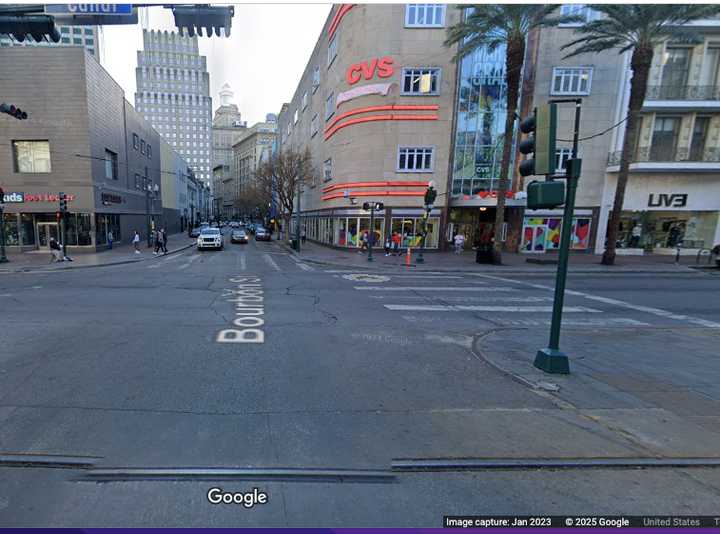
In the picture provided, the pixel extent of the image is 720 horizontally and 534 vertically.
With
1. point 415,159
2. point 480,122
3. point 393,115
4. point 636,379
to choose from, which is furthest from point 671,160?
point 636,379

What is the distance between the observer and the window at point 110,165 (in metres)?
25.6

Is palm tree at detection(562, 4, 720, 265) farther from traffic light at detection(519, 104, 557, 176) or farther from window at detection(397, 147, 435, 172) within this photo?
traffic light at detection(519, 104, 557, 176)

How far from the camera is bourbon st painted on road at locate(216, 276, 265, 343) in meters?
6.20

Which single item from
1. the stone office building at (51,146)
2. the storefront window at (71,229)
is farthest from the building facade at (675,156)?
the storefront window at (71,229)

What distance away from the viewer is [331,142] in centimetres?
2914

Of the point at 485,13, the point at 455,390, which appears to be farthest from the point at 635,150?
the point at 455,390

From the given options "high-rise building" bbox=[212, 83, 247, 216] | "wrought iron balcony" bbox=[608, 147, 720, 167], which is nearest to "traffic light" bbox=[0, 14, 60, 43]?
"wrought iron balcony" bbox=[608, 147, 720, 167]

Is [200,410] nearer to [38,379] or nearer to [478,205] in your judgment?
[38,379]

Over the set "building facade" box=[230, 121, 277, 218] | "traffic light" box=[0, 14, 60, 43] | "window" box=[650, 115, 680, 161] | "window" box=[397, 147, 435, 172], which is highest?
"building facade" box=[230, 121, 277, 218]

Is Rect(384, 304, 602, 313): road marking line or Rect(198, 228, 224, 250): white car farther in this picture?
Rect(198, 228, 224, 250): white car

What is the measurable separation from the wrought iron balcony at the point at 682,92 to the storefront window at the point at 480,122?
33.3ft

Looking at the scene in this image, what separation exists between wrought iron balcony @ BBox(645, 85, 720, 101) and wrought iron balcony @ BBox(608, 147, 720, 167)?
3426 mm

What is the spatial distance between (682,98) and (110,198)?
42.9 meters

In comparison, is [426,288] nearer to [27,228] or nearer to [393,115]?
[393,115]
